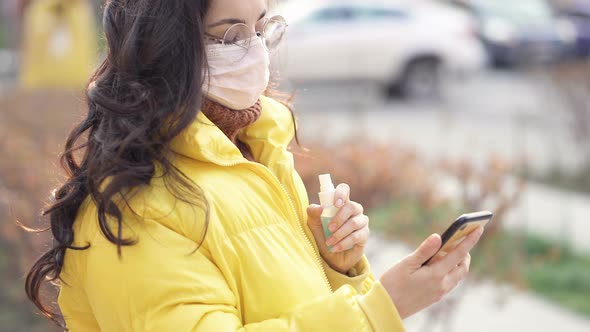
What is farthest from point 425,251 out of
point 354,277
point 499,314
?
point 499,314

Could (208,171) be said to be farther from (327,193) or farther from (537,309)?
(537,309)

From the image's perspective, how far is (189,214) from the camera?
184 cm

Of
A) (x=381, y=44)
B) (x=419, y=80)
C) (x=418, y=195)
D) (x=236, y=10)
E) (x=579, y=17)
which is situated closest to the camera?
(x=236, y=10)

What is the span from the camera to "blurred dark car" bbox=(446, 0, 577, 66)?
17.5m

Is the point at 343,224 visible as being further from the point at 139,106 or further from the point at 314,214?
the point at 139,106

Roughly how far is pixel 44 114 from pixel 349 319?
543 centimetres

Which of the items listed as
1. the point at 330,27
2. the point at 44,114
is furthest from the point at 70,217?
the point at 330,27

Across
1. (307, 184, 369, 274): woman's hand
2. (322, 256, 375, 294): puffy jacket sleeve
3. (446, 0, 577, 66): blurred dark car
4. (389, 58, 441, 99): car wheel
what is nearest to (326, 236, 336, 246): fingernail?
(307, 184, 369, 274): woman's hand

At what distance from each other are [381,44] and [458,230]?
507 inches

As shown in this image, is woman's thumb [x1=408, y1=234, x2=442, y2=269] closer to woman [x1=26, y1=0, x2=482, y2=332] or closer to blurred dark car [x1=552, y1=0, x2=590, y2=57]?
woman [x1=26, y1=0, x2=482, y2=332]

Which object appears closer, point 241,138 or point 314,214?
point 314,214

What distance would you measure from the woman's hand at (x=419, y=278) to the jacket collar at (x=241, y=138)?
37 centimetres

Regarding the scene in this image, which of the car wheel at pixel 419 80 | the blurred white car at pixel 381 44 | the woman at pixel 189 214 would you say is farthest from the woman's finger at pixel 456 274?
the car wheel at pixel 419 80

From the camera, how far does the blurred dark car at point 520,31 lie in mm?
17484
